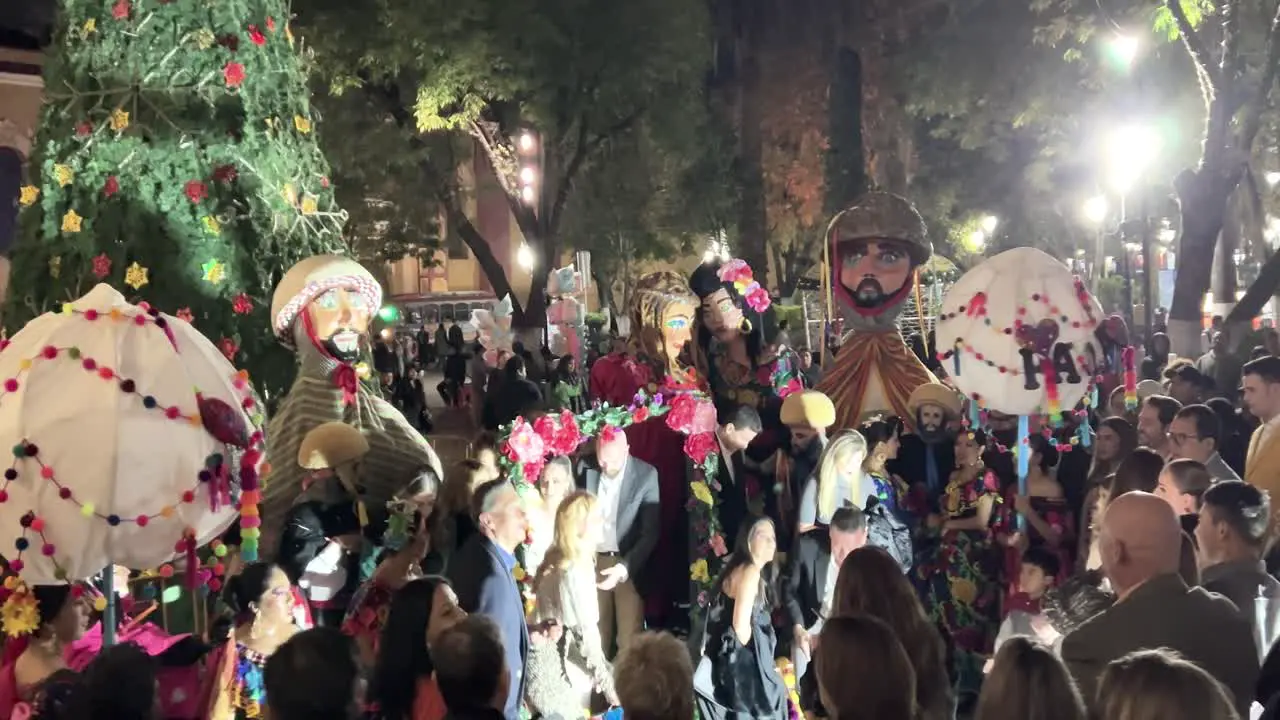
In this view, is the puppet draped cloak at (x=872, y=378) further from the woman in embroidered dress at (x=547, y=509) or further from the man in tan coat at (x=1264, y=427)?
the woman in embroidered dress at (x=547, y=509)

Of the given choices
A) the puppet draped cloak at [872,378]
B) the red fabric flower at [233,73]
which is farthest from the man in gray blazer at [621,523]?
the red fabric flower at [233,73]

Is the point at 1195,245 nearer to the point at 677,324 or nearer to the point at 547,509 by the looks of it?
the point at 677,324

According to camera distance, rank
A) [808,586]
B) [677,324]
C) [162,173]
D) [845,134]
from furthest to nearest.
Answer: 1. [845,134]
2. [677,324]
3. [162,173]
4. [808,586]

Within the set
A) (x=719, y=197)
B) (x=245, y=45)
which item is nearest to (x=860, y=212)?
(x=245, y=45)

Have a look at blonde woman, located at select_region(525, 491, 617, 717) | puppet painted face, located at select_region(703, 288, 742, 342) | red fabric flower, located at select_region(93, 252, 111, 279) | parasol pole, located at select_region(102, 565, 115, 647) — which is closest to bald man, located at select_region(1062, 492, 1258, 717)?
blonde woman, located at select_region(525, 491, 617, 717)

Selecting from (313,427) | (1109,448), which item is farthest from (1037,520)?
(313,427)

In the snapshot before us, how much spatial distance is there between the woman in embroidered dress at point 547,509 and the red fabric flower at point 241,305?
245cm

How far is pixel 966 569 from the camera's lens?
613cm

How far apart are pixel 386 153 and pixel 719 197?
1174 cm

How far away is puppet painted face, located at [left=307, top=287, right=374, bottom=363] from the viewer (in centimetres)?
686

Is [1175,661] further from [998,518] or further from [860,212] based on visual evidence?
[860,212]

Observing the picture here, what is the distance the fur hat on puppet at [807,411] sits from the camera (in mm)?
6754

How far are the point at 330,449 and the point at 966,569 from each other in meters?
3.39

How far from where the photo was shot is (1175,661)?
9.89 ft
